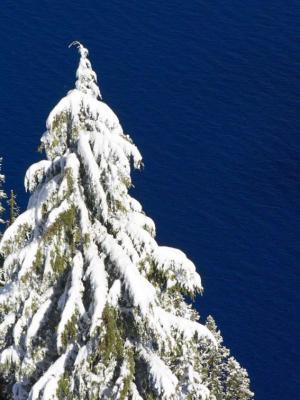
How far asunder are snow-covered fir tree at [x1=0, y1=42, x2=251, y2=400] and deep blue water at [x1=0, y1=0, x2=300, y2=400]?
33.7 m

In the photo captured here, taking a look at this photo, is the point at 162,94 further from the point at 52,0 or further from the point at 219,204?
the point at 52,0

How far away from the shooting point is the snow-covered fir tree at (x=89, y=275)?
1350cm

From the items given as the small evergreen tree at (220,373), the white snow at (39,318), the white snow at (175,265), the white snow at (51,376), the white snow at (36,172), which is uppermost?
the small evergreen tree at (220,373)

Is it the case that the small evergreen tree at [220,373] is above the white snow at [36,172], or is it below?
above

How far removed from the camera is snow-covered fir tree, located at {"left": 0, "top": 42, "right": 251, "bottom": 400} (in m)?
13.5

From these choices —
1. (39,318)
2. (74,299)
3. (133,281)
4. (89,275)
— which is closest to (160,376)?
(133,281)

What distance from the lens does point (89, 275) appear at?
1381 centimetres

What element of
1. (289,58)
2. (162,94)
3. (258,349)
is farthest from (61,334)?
(289,58)

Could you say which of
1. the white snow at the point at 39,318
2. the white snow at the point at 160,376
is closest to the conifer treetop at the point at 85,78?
the white snow at the point at 39,318

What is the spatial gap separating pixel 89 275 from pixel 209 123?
57123 millimetres

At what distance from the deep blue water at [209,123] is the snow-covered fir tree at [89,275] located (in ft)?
110

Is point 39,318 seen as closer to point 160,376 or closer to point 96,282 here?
point 96,282

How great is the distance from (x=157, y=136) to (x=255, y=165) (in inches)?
334

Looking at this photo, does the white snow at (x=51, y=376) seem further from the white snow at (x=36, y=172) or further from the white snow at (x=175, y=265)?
the white snow at (x=36, y=172)
